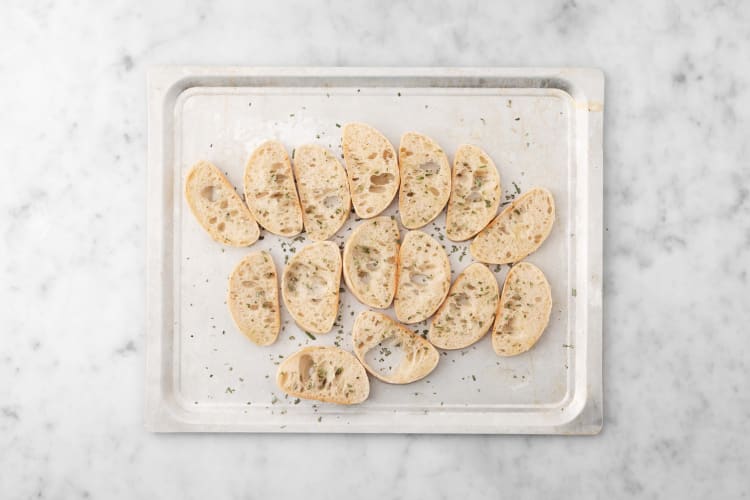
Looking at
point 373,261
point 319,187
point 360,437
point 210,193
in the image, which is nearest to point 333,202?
point 319,187

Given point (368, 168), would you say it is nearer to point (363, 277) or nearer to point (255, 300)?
point (363, 277)

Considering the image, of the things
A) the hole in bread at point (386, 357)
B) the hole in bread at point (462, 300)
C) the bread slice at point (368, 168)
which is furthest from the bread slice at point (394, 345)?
the bread slice at point (368, 168)

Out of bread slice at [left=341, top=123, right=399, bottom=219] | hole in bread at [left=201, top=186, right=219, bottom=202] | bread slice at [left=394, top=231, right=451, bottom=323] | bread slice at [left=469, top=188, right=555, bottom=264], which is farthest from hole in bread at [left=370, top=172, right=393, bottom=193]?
hole in bread at [left=201, top=186, right=219, bottom=202]

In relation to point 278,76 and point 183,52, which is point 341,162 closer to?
point 278,76

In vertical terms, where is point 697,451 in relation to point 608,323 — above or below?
below

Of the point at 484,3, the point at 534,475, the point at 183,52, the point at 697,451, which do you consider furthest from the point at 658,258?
the point at 183,52

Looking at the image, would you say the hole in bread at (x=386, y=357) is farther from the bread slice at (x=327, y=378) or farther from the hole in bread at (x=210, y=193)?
Result: the hole in bread at (x=210, y=193)
